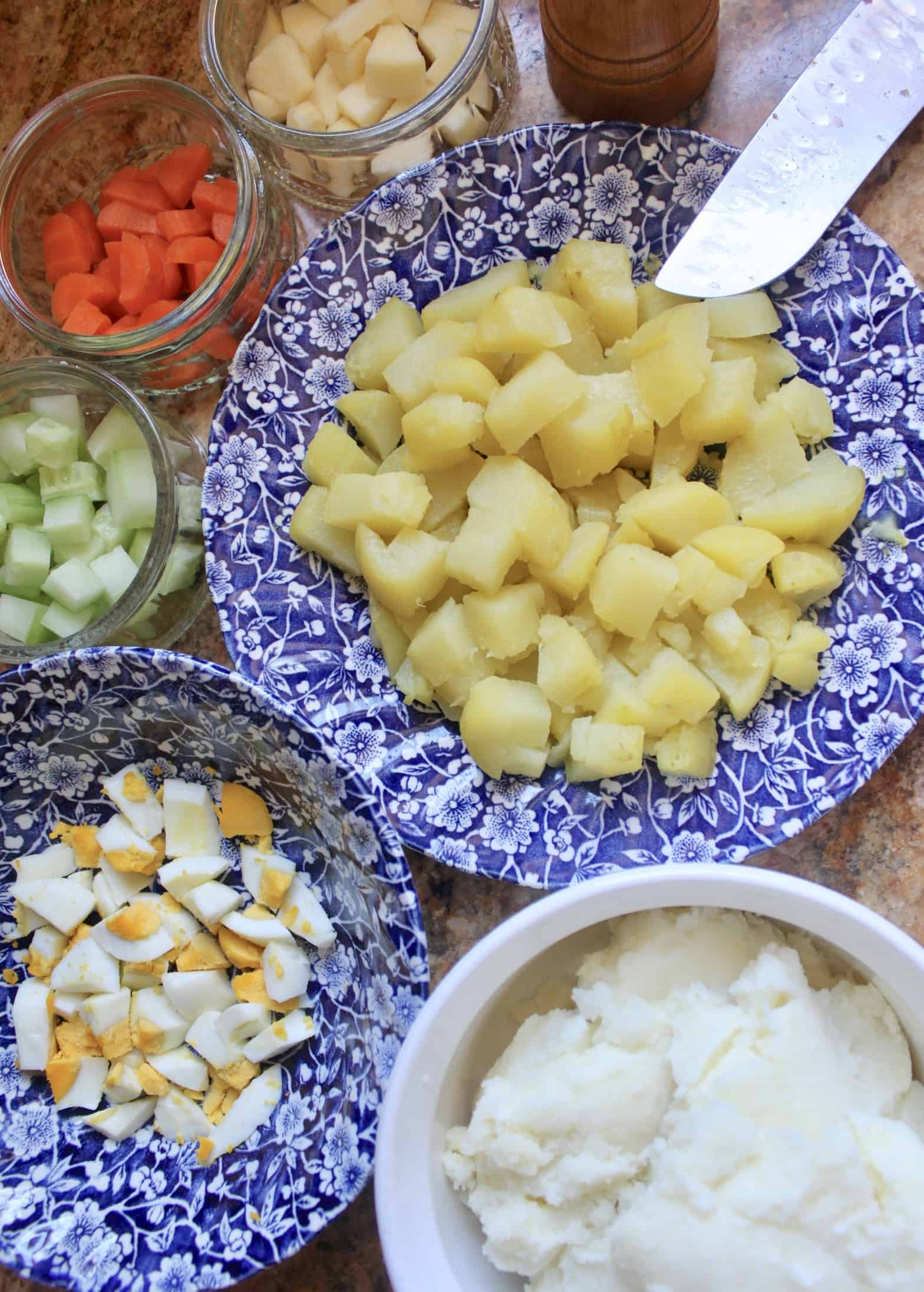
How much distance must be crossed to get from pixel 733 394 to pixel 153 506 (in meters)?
0.71

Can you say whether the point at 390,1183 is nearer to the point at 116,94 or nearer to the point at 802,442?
the point at 802,442

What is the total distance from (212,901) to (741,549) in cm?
72

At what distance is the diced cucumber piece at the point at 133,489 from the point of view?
1.30m

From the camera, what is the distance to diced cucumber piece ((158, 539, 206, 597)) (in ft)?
4.34

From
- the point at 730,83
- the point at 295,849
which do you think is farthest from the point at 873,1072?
the point at 730,83

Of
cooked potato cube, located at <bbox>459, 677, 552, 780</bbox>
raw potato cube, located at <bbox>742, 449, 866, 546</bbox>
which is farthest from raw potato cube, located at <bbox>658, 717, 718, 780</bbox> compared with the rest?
raw potato cube, located at <bbox>742, 449, 866, 546</bbox>

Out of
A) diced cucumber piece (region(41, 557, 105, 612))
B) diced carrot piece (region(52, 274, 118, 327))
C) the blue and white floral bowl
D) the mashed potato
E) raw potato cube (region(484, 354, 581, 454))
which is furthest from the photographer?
diced carrot piece (region(52, 274, 118, 327))

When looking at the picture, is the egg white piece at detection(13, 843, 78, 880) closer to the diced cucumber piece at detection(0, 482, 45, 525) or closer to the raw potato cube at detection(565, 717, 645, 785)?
the diced cucumber piece at detection(0, 482, 45, 525)

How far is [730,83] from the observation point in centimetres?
139

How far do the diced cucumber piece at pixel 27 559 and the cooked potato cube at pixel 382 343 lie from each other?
1.45 feet

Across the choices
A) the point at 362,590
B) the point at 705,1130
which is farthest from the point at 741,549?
the point at 705,1130

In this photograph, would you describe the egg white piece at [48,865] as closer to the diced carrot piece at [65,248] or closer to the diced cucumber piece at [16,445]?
the diced cucumber piece at [16,445]

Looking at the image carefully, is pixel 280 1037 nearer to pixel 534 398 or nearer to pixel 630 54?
pixel 534 398

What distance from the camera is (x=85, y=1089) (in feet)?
3.89
